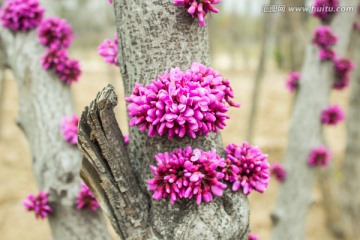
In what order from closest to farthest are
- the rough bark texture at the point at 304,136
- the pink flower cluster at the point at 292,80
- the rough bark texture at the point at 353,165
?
1. the rough bark texture at the point at 304,136
2. the pink flower cluster at the point at 292,80
3. the rough bark texture at the point at 353,165

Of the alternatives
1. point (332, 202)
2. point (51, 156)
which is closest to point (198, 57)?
point (51, 156)

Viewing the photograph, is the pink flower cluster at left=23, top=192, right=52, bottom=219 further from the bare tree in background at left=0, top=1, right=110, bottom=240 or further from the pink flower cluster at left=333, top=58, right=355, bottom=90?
the pink flower cluster at left=333, top=58, right=355, bottom=90

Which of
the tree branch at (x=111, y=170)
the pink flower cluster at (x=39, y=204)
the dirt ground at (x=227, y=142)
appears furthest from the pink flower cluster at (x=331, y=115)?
the dirt ground at (x=227, y=142)

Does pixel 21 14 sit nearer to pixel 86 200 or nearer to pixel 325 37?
pixel 86 200

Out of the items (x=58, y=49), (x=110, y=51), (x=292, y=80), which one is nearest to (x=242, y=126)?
(x=292, y=80)

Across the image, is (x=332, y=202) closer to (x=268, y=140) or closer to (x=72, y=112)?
(x=268, y=140)

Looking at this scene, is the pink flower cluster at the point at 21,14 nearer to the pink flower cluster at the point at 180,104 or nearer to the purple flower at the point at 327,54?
the pink flower cluster at the point at 180,104
